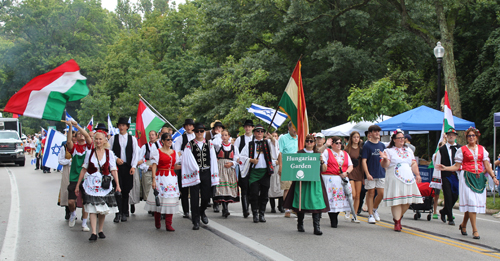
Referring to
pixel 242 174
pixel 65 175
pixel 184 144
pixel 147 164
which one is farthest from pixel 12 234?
pixel 242 174

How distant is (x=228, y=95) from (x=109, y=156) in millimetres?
23561

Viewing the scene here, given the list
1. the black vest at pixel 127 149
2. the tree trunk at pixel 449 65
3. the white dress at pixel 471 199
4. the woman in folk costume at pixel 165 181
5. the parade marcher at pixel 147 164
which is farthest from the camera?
the tree trunk at pixel 449 65

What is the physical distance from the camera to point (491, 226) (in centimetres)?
980

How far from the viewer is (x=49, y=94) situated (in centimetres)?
799

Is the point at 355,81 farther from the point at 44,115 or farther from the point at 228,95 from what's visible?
the point at 44,115

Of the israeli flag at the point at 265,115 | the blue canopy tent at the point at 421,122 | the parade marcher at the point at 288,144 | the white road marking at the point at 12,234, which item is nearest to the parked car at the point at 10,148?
the white road marking at the point at 12,234

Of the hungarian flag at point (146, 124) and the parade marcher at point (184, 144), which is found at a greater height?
the hungarian flag at point (146, 124)

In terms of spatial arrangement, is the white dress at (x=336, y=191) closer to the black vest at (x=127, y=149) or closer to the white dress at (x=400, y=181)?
the white dress at (x=400, y=181)

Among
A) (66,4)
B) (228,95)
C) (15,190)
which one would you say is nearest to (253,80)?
(228,95)

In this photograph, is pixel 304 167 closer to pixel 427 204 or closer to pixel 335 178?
pixel 335 178

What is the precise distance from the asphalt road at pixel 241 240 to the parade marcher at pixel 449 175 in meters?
0.38

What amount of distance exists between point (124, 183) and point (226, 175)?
2.08 meters

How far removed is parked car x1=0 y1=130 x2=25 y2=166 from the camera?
94.7 ft

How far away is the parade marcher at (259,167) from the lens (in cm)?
988
